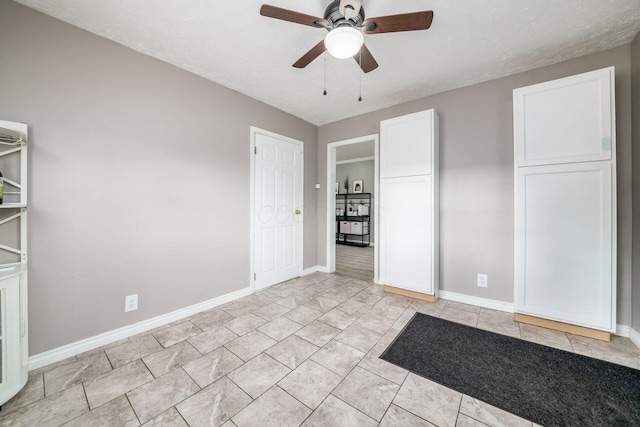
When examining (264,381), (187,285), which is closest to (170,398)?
(264,381)

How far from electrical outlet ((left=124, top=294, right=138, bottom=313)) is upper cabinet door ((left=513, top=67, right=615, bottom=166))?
3.82 meters

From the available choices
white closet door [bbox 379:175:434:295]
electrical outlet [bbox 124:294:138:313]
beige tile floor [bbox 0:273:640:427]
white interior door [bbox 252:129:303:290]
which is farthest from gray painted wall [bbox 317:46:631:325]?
Result: electrical outlet [bbox 124:294:138:313]

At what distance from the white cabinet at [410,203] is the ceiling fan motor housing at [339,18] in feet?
5.23

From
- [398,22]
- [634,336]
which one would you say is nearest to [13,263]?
[398,22]

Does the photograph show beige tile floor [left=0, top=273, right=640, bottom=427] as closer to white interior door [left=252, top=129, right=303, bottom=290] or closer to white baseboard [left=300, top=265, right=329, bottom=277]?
white interior door [left=252, top=129, right=303, bottom=290]

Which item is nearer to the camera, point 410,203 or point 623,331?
point 623,331

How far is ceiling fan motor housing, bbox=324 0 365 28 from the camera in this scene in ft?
4.90

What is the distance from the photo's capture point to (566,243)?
2092mm

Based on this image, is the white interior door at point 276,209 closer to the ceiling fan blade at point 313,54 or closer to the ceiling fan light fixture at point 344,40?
the ceiling fan blade at point 313,54

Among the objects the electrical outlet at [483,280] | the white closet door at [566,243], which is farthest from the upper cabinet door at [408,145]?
the electrical outlet at [483,280]

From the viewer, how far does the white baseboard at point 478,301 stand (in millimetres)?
2590

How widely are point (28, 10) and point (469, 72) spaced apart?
3.78 m

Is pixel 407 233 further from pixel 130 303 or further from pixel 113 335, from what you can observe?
pixel 113 335

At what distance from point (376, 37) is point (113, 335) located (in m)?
3.40
